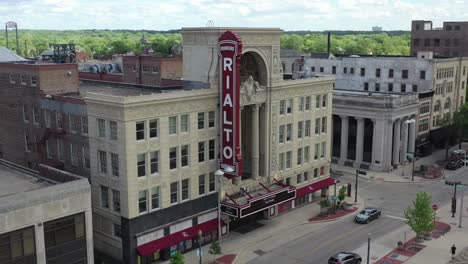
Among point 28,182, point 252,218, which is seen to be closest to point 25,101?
point 28,182

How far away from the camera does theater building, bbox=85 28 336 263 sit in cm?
4703

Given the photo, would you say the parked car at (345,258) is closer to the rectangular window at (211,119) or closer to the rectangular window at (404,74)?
the rectangular window at (211,119)

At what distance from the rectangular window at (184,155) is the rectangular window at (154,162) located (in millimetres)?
2949

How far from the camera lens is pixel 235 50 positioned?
50.5m

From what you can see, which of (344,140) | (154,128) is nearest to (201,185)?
(154,128)

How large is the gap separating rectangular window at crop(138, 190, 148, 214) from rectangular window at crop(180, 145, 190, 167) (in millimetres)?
5169

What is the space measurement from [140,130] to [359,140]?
51534mm

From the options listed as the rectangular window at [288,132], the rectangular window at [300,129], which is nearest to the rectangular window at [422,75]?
the rectangular window at [300,129]

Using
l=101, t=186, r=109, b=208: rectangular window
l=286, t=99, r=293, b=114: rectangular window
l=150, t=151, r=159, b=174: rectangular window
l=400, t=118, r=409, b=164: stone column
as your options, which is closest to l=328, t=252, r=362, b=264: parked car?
l=150, t=151, r=159, b=174: rectangular window

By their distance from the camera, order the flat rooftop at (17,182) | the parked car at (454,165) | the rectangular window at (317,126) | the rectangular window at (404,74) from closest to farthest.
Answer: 1. the flat rooftop at (17,182)
2. the rectangular window at (317,126)
3. the parked car at (454,165)
4. the rectangular window at (404,74)

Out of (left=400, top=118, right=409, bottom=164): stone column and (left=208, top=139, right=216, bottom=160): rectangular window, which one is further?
(left=400, top=118, right=409, bottom=164): stone column

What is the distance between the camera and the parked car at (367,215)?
201 ft

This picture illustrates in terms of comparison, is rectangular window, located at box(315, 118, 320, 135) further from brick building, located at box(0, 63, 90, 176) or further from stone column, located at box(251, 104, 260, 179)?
brick building, located at box(0, 63, 90, 176)

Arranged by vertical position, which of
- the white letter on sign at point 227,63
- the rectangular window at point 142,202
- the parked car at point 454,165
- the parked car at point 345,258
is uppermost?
the white letter on sign at point 227,63
